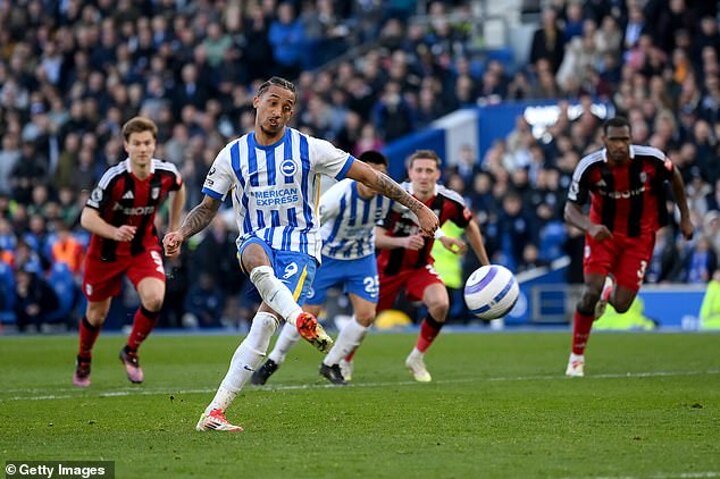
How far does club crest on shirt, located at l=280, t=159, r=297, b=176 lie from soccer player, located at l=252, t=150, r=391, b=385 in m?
4.08

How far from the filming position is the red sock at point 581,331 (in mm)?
14367

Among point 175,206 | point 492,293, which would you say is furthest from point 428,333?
point 175,206

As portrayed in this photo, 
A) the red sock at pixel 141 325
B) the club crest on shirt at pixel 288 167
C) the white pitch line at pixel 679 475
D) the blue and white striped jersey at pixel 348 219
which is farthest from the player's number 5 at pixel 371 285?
the white pitch line at pixel 679 475

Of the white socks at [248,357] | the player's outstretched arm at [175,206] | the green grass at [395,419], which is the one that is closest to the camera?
the green grass at [395,419]

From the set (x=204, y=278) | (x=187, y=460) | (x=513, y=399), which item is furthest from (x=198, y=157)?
(x=187, y=460)

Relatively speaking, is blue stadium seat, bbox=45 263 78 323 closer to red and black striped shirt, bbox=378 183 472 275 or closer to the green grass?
the green grass

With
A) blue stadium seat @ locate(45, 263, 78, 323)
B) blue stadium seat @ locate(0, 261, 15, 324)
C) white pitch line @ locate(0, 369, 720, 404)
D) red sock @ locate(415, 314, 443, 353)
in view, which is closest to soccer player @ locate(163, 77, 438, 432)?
white pitch line @ locate(0, 369, 720, 404)

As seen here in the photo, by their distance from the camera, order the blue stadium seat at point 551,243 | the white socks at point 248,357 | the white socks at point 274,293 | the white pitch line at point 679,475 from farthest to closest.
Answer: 1. the blue stadium seat at point 551,243
2. the white socks at point 248,357
3. the white socks at point 274,293
4. the white pitch line at point 679,475

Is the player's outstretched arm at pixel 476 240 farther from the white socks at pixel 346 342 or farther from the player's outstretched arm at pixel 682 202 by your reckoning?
the player's outstretched arm at pixel 682 202

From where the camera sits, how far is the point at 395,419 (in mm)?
10203

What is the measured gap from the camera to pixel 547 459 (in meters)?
8.03

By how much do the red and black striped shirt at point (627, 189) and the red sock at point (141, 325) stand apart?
13.7ft

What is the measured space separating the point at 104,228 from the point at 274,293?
15.1ft

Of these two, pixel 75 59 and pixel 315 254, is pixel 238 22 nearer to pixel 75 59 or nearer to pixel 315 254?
pixel 75 59
